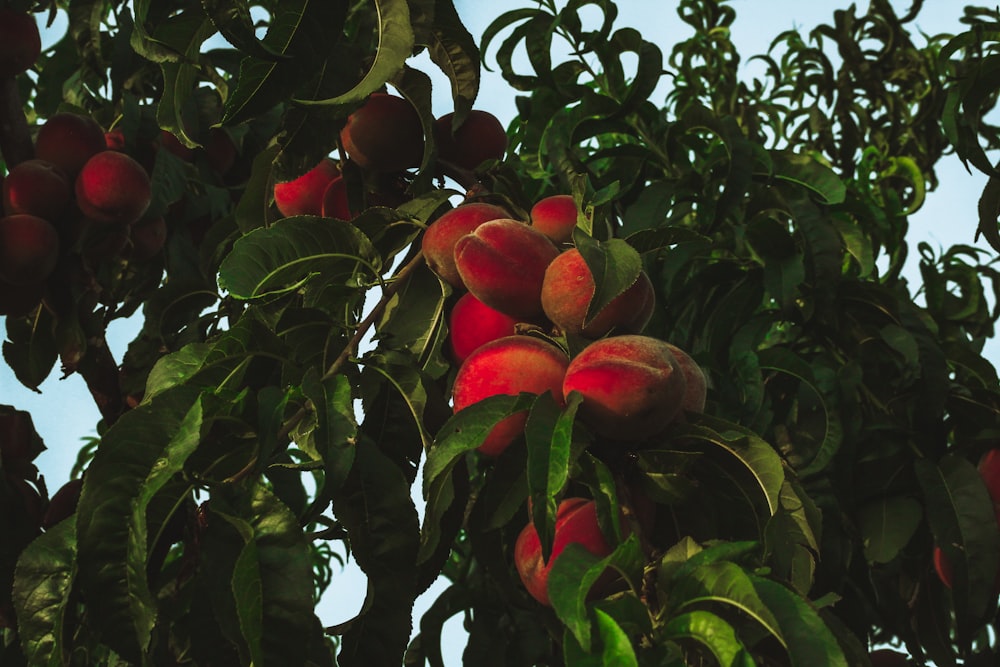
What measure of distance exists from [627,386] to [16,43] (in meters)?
1.38

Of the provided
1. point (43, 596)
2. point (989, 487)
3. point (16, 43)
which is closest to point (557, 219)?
point (43, 596)

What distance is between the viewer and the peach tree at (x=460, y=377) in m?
0.72

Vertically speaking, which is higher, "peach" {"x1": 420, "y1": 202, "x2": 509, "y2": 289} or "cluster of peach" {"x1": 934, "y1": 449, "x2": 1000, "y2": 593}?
"peach" {"x1": 420, "y1": 202, "x2": 509, "y2": 289}

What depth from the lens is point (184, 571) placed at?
92 centimetres

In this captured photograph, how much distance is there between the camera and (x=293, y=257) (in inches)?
35.9

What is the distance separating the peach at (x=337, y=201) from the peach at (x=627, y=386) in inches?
18.7

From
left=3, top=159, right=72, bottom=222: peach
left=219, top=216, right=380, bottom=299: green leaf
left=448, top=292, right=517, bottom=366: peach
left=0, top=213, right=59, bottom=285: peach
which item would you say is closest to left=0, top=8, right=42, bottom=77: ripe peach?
left=3, top=159, right=72, bottom=222: peach

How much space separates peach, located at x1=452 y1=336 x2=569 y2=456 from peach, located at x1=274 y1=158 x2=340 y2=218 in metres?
0.46

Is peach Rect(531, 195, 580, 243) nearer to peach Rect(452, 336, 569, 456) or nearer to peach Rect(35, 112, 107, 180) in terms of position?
peach Rect(452, 336, 569, 456)

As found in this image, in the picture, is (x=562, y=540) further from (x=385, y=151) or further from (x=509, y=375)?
(x=385, y=151)

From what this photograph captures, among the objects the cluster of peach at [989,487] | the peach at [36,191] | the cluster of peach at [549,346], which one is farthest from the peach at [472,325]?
the peach at [36,191]

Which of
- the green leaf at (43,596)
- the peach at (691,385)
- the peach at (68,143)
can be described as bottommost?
the green leaf at (43,596)

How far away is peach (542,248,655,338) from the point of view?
2.65 ft

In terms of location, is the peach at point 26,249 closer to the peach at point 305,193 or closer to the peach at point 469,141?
the peach at point 305,193
